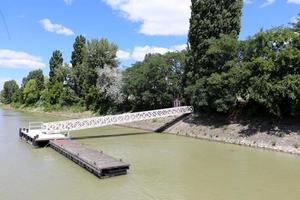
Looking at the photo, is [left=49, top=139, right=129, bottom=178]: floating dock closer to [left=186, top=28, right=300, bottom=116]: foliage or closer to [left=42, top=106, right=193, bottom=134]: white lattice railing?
[left=42, top=106, right=193, bottom=134]: white lattice railing

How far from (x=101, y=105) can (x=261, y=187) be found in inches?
1939

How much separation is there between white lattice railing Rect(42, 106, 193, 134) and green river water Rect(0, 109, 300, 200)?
4196 mm

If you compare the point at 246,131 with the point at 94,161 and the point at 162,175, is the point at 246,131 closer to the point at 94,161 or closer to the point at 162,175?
the point at 162,175

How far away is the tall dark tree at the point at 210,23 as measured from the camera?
37956mm

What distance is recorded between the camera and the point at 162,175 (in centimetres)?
1970

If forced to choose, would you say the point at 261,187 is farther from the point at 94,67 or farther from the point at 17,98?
the point at 17,98

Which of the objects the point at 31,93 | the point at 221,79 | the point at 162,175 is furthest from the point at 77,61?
the point at 162,175

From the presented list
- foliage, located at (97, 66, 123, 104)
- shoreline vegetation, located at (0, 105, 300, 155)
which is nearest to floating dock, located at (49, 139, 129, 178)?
shoreline vegetation, located at (0, 105, 300, 155)

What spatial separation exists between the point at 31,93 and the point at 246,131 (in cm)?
8026

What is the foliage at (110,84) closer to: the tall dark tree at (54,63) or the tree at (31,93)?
the tall dark tree at (54,63)

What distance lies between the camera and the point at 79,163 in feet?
71.1

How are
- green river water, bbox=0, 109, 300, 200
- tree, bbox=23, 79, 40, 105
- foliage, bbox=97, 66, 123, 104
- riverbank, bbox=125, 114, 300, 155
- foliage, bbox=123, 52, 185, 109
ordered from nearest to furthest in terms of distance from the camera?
green river water, bbox=0, 109, 300, 200
riverbank, bbox=125, 114, 300, 155
foliage, bbox=123, 52, 185, 109
foliage, bbox=97, 66, 123, 104
tree, bbox=23, 79, 40, 105

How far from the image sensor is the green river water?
53.1 ft

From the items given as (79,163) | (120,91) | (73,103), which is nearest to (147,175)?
(79,163)
